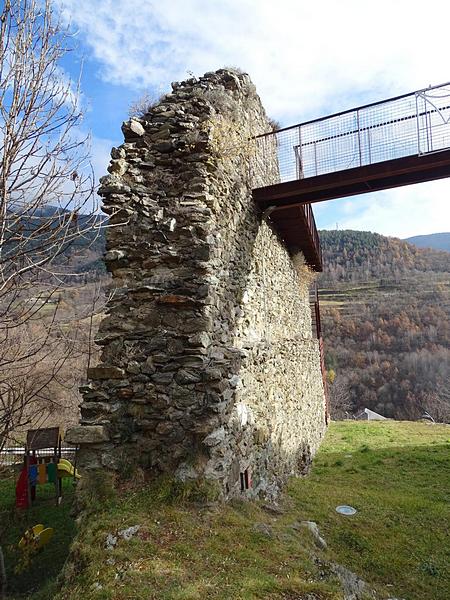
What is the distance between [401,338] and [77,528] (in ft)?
185

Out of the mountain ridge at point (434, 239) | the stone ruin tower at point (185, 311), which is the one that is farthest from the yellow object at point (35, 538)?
the mountain ridge at point (434, 239)

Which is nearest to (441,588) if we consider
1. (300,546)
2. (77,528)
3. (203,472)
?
(300,546)

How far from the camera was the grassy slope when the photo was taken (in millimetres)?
2812

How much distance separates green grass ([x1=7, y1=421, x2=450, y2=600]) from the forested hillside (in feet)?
100

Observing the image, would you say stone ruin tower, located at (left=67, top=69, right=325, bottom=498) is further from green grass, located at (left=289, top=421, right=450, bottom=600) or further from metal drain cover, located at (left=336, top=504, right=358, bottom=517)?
green grass, located at (left=289, top=421, right=450, bottom=600)

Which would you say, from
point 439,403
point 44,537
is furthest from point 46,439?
point 439,403

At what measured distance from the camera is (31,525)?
8.05m

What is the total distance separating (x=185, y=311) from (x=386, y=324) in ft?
187

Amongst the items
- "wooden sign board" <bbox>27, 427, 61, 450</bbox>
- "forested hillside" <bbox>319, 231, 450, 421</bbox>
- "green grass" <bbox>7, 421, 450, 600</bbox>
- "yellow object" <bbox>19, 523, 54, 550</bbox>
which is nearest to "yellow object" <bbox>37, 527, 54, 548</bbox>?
"yellow object" <bbox>19, 523, 54, 550</bbox>

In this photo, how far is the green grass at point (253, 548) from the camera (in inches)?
111

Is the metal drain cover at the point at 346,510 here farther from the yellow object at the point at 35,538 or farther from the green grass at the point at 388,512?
the yellow object at the point at 35,538

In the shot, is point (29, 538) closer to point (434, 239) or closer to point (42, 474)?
point (42, 474)

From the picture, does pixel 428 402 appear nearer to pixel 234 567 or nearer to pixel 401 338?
pixel 401 338

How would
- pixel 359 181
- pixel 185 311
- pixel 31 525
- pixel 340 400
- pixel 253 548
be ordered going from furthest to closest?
pixel 340 400 < pixel 31 525 < pixel 359 181 < pixel 185 311 < pixel 253 548
